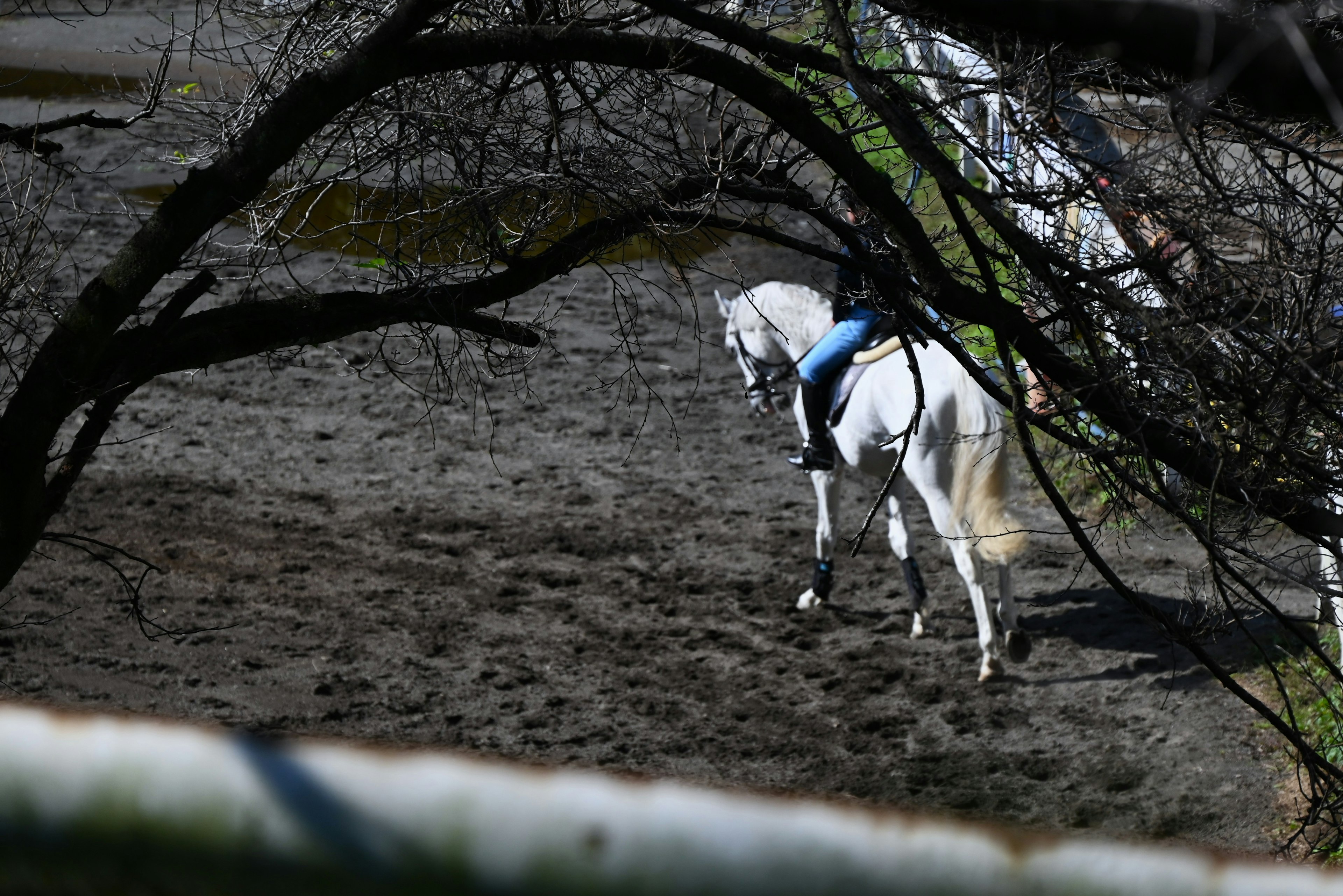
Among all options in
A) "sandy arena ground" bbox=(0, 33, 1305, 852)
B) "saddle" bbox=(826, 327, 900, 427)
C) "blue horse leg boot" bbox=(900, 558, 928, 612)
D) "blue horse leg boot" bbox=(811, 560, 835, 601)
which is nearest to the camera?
"sandy arena ground" bbox=(0, 33, 1305, 852)

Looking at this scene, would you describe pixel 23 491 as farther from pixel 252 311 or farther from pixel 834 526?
pixel 834 526

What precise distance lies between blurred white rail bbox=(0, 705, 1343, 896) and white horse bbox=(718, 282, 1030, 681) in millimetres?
5984

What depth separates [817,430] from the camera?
8.26m

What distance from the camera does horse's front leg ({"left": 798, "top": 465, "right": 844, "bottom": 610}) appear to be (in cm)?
Result: 804

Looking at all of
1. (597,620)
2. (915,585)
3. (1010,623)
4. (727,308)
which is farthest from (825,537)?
(727,308)

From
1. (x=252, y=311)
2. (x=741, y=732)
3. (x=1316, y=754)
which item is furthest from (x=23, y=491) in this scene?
(x=741, y=732)

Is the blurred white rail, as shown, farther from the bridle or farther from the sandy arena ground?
the bridle

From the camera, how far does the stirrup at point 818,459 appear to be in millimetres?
8250

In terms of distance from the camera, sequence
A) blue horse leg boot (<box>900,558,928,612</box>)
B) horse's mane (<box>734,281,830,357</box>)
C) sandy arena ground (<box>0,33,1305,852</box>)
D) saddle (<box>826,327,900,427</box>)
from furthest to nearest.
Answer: horse's mane (<box>734,281,830,357</box>) → saddle (<box>826,327,900,427</box>) → blue horse leg boot (<box>900,558,928,612</box>) → sandy arena ground (<box>0,33,1305,852</box>)

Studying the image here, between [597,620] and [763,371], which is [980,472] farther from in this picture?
[597,620]

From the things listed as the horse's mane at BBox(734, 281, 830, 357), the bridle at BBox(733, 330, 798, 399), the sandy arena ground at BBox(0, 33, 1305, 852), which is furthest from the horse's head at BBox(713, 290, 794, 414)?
the sandy arena ground at BBox(0, 33, 1305, 852)

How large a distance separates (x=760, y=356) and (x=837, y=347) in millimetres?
1191

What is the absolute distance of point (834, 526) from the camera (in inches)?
325

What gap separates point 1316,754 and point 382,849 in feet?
11.0
